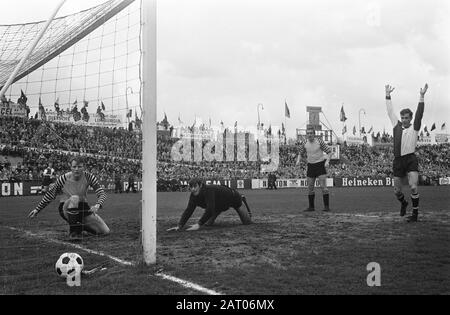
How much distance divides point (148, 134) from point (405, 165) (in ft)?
18.6

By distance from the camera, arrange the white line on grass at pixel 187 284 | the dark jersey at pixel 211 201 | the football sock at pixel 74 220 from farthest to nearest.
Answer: the dark jersey at pixel 211 201 < the football sock at pixel 74 220 < the white line on grass at pixel 187 284

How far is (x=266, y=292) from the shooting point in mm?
3877

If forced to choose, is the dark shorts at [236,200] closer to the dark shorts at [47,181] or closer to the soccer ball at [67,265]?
the soccer ball at [67,265]

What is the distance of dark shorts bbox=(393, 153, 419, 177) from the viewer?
8.40m

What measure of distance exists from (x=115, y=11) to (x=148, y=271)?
5262mm

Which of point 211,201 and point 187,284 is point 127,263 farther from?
point 211,201

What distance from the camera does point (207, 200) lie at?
7895mm

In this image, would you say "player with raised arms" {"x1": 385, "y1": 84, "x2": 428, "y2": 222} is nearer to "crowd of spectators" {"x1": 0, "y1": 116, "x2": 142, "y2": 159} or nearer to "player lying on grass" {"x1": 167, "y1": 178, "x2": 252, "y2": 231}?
"player lying on grass" {"x1": 167, "y1": 178, "x2": 252, "y2": 231}

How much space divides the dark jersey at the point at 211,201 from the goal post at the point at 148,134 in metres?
2.64

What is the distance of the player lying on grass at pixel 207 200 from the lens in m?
7.79

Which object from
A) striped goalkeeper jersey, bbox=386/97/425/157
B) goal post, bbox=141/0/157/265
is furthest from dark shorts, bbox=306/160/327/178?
goal post, bbox=141/0/157/265

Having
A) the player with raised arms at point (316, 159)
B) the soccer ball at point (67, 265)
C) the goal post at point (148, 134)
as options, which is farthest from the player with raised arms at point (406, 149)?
the soccer ball at point (67, 265)

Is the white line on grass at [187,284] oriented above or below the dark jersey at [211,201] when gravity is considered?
below
